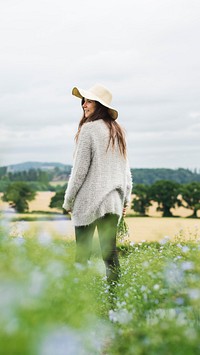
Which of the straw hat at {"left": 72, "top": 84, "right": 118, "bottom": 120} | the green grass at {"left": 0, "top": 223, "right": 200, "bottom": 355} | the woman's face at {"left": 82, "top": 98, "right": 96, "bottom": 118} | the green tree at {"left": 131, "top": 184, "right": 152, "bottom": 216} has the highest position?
the straw hat at {"left": 72, "top": 84, "right": 118, "bottom": 120}

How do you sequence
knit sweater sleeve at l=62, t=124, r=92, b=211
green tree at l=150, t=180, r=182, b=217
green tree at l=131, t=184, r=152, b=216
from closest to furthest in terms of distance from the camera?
A: knit sweater sleeve at l=62, t=124, r=92, b=211 < green tree at l=131, t=184, r=152, b=216 < green tree at l=150, t=180, r=182, b=217

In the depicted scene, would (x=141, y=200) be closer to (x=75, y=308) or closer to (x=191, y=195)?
(x=191, y=195)

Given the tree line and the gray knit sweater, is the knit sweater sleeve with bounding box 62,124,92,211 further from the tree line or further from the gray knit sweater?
the tree line

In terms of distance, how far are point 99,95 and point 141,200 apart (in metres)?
17.6

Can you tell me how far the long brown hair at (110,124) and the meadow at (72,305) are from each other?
1.08 m

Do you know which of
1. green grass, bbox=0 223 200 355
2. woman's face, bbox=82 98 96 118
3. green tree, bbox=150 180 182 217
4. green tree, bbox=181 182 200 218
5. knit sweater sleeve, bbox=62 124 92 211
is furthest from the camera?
green tree, bbox=181 182 200 218

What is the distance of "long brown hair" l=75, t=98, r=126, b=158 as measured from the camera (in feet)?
18.8

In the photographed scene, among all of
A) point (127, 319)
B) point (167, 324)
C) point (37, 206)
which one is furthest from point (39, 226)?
point (37, 206)

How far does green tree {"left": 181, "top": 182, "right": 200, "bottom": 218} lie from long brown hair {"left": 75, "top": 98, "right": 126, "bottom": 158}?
18.2m

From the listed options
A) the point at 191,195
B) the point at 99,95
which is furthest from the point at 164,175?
the point at 99,95

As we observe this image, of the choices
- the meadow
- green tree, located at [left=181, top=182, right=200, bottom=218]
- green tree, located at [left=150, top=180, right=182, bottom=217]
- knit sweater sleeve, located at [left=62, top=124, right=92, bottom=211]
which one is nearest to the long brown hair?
knit sweater sleeve, located at [left=62, top=124, right=92, bottom=211]

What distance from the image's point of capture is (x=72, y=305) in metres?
3.53

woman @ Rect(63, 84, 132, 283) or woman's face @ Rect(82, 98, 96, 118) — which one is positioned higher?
woman's face @ Rect(82, 98, 96, 118)

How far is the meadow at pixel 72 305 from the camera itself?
99.3 inches
